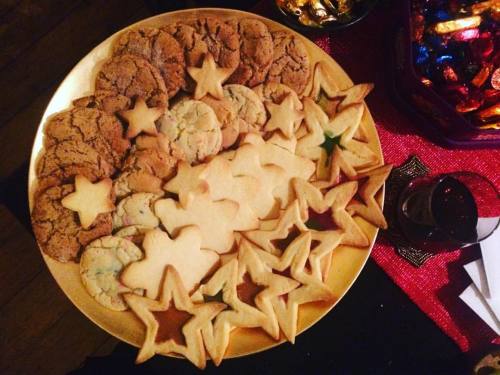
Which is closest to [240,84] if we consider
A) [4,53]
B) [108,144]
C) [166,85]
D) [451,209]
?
[166,85]

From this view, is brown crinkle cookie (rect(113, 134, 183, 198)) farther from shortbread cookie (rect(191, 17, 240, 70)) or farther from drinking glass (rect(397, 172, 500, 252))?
drinking glass (rect(397, 172, 500, 252))

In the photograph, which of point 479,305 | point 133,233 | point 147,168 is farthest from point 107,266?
point 479,305

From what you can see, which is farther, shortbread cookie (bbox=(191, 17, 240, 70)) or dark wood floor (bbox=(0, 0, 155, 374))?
dark wood floor (bbox=(0, 0, 155, 374))

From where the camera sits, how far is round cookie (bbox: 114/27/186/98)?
0.95m

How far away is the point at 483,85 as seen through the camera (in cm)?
96

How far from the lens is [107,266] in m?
0.89

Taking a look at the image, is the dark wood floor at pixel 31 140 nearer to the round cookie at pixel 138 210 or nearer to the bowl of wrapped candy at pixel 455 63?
the round cookie at pixel 138 210

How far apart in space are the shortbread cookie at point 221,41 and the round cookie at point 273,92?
7 cm

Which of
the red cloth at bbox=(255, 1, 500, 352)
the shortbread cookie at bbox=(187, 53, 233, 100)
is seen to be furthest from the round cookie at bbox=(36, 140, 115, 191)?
Result: the red cloth at bbox=(255, 1, 500, 352)

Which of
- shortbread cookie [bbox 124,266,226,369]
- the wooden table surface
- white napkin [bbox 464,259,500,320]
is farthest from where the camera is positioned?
the wooden table surface

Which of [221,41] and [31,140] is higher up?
[221,41]

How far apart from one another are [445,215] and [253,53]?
→ 1.51 ft

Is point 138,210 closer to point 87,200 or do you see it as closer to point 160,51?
point 87,200

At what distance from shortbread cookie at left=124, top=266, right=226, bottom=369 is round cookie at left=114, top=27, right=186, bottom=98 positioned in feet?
1.17
